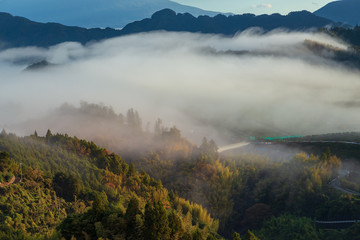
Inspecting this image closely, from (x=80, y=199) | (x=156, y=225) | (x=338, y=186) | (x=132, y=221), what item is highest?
(x=156, y=225)

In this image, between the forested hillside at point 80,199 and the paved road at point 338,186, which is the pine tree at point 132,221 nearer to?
the forested hillside at point 80,199

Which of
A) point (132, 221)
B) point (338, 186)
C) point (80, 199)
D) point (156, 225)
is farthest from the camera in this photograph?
point (338, 186)

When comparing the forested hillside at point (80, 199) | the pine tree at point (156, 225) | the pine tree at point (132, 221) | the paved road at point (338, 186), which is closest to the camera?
the pine tree at point (156, 225)

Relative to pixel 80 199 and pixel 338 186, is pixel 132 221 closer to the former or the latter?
pixel 80 199

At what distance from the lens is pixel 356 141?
398 feet

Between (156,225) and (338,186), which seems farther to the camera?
(338,186)

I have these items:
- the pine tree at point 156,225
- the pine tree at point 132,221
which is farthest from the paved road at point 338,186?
the pine tree at point 132,221

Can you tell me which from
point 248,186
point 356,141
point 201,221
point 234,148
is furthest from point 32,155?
point 356,141

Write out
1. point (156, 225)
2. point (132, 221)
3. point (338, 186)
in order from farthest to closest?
point (338, 186)
point (132, 221)
point (156, 225)

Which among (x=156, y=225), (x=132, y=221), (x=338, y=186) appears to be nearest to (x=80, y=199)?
(x=132, y=221)

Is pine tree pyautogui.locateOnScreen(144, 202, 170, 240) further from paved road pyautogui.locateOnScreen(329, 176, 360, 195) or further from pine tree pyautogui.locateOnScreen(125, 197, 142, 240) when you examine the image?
paved road pyautogui.locateOnScreen(329, 176, 360, 195)

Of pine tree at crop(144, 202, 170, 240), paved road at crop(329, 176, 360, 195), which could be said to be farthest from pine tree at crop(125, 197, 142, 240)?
paved road at crop(329, 176, 360, 195)

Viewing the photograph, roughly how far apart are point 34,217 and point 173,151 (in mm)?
73126

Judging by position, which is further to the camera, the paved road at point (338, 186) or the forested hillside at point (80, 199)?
the paved road at point (338, 186)
